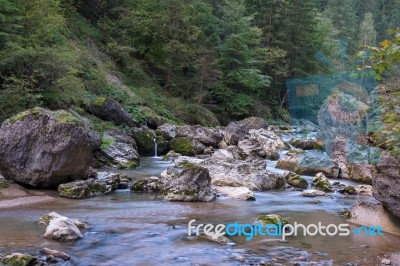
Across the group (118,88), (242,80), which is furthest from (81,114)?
(242,80)

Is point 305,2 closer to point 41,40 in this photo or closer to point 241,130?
point 241,130

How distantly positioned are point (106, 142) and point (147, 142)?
2467 millimetres

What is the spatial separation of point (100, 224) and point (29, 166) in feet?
10.3

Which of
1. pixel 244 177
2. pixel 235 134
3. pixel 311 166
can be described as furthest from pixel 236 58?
pixel 244 177

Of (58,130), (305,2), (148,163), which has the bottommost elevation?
(148,163)

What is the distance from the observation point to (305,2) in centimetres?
3409

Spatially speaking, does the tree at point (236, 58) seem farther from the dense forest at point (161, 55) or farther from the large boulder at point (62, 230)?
the large boulder at point (62, 230)

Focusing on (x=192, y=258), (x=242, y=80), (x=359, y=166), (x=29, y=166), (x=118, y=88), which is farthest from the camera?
(x=242, y=80)

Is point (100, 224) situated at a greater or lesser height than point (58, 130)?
lesser

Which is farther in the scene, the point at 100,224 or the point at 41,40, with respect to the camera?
the point at 41,40

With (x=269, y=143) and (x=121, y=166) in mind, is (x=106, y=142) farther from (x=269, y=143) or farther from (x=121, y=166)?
(x=269, y=143)

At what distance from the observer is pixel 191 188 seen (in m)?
9.22

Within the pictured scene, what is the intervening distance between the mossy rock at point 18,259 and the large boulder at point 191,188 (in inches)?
166

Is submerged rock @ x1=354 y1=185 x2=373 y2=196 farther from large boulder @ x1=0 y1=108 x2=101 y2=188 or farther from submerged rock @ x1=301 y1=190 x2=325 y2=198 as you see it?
large boulder @ x1=0 y1=108 x2=101 y2=188
